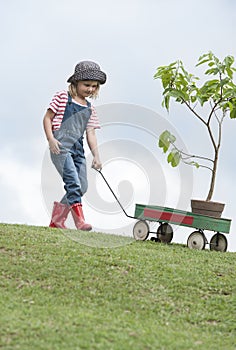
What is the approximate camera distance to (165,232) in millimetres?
7574

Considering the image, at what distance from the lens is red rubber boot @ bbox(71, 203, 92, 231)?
23.9ft

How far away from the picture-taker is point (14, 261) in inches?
232

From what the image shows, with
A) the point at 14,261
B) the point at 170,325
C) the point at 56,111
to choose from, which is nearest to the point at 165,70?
the point at 56,111

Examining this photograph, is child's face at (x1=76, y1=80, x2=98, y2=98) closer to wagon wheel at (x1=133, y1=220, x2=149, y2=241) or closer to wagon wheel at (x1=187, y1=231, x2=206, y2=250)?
wagon wheel at (x1=133, y1=220, x2=149, y2=241)

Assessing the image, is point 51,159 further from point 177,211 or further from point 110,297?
point 110,297

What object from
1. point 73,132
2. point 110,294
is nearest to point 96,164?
point 73,132

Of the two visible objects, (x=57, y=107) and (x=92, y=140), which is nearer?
(x=57, y=107)

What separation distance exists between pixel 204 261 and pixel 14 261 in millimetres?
1942

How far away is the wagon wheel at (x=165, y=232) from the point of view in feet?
24.9

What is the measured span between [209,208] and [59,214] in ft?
5.70

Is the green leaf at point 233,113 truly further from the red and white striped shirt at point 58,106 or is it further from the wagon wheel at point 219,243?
the red and white striped shirt at point 58,106

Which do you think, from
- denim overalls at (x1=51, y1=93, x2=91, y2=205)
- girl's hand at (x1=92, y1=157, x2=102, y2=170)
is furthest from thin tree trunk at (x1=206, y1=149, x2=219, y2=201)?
denim overalls at (x1=51, y1=93, x2=91, y2=205)

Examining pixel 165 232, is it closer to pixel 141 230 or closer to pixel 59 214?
pixel 141 230

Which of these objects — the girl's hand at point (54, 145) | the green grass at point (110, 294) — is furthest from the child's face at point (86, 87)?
the green grass at point (110, 294)
